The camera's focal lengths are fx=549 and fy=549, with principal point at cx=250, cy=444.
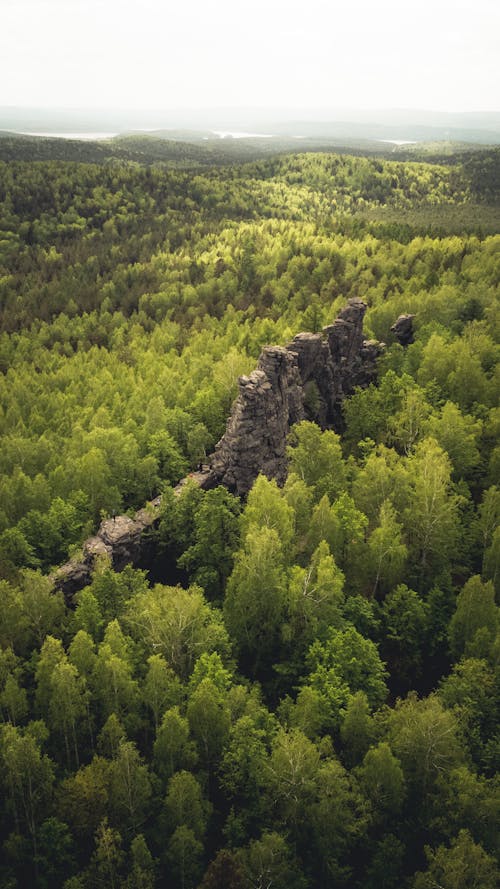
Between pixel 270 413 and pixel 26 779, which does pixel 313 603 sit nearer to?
pixel 26 779

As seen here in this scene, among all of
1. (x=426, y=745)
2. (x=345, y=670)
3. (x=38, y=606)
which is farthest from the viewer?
(x=38, y=606)

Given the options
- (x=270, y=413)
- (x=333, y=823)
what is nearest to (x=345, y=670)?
(x=333, y=823)

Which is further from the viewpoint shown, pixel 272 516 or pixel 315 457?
pixel 315 457

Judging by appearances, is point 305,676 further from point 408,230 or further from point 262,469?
point 408,230

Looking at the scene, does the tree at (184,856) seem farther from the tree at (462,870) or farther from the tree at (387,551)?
the tree at (387,551)

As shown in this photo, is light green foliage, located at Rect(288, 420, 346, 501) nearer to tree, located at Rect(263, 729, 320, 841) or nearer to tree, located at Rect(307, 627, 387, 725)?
tree, located at Rect(307, 627, 387, 725)

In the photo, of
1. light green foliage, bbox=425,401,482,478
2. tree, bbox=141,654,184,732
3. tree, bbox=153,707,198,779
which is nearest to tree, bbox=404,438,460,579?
light green foliage, bbox=425,401,482,478
